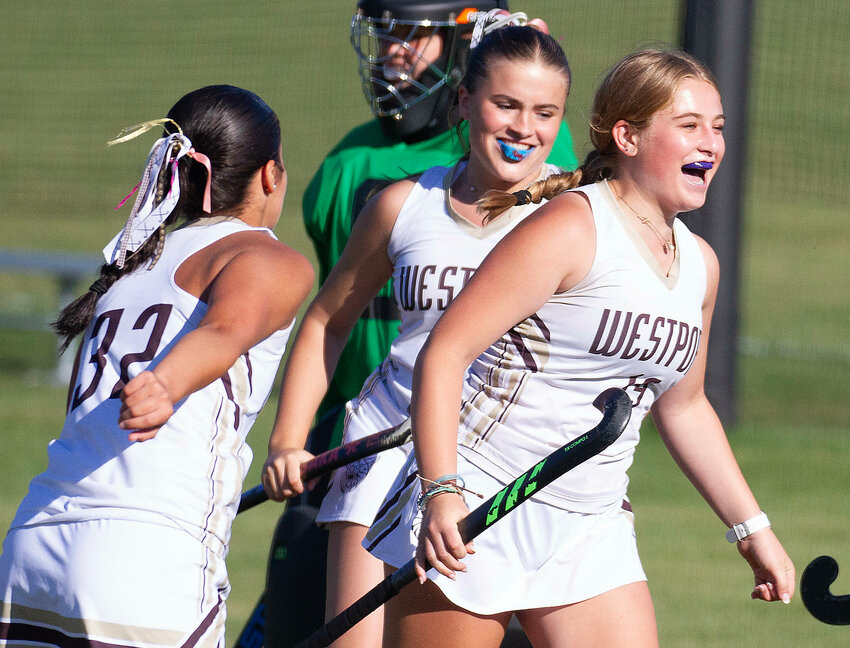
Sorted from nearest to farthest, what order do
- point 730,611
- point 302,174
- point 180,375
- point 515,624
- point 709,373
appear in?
point 180,375, point 515,624, point 730,611, point 709,373, point 302,174

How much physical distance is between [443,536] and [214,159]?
963 millimetres

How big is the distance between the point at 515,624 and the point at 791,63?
51.5 ft

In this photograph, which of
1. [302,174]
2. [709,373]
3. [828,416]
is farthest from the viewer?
[302,174]

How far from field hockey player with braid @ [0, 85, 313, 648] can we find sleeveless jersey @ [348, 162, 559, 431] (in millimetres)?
302

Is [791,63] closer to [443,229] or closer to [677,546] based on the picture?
[677,546]

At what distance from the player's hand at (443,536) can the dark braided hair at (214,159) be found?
2.75 ft

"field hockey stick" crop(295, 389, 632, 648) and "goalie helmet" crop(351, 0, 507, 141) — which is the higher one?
"goalie helmet" crop(351, 0, 507, 141)

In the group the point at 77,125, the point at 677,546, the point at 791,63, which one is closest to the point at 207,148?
the point at 677,546

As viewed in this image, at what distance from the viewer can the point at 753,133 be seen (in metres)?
15.9

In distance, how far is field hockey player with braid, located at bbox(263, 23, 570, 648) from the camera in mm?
2854

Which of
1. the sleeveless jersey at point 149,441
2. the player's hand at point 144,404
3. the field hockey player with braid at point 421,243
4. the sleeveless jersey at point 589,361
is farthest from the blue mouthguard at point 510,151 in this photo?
the player's hand at point 144,404

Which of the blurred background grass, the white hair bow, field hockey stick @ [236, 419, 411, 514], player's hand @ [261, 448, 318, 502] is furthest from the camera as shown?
the blurred background grass

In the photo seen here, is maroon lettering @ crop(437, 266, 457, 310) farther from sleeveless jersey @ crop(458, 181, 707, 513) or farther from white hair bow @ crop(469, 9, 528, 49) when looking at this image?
white hair bow @ crop(469, 9, 528, 49)

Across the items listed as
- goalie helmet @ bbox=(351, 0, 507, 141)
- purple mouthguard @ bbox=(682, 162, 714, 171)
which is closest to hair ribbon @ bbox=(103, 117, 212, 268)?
purple mouthguard @ bbox=(682, 162, 714, 171)
